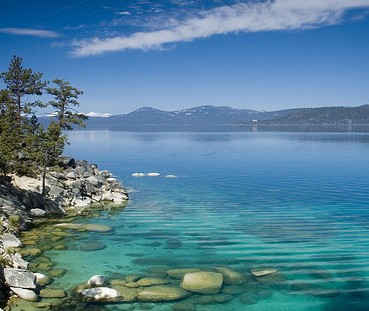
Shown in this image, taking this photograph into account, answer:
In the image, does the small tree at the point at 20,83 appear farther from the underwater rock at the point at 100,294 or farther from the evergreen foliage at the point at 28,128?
the underwater rock at the point at 100,294

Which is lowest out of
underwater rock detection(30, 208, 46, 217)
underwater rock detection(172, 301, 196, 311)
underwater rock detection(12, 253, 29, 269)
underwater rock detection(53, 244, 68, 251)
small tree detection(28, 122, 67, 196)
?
underwater rock detection(172, 301, 196, 311)

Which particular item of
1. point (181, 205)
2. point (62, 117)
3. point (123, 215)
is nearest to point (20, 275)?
point (123, 215)

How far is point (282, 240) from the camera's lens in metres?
34.0

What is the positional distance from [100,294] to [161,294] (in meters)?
3.57

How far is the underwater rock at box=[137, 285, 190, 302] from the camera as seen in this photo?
22.5 metres

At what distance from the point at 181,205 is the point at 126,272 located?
74.3 ft

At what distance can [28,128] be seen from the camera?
56.7 metres

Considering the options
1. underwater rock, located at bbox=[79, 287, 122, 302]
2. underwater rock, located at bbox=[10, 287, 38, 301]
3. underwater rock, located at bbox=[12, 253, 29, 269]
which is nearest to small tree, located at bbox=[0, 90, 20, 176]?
underwater rock, located at bbox=[12, 253, 29, 269]

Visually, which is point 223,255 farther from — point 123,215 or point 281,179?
point 281,179

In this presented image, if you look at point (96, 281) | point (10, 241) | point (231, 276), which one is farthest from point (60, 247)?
point (231, 276)

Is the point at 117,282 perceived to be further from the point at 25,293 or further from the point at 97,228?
the point at 97,228

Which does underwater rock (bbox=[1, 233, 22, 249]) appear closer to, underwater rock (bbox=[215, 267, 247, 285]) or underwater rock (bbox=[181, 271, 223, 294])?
underwater rock (bbox=[181, 271, 223, 294])

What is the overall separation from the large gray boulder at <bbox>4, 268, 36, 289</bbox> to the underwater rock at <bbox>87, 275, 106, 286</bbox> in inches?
130

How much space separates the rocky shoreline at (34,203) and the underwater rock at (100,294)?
8.74 ft
